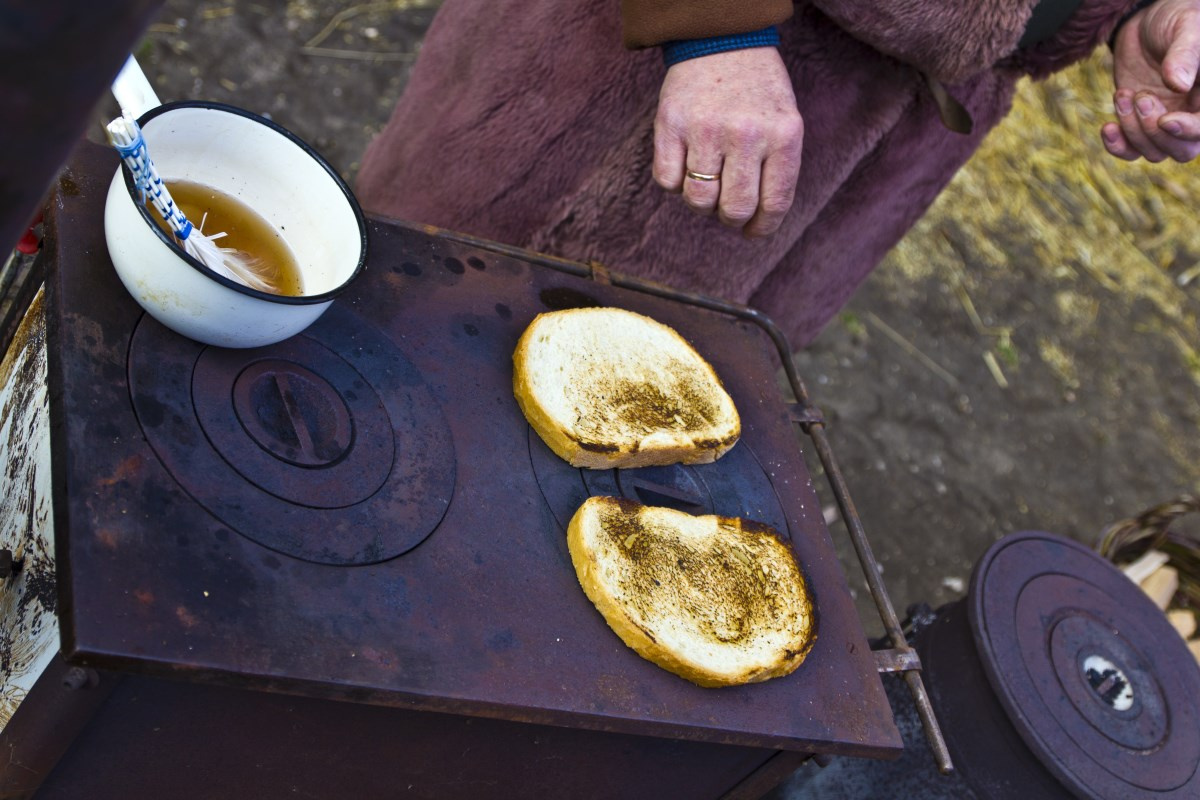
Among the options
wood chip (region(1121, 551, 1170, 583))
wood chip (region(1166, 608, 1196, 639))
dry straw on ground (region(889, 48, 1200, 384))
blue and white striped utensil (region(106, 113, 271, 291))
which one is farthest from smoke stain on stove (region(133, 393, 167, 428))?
dry straw on ground (region(889, 48, 1200, 384))

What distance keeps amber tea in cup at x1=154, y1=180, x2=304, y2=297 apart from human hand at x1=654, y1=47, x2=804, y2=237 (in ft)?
2.09

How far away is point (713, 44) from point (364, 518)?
982mm

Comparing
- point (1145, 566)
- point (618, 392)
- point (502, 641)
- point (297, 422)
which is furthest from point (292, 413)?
point (1145, 566)

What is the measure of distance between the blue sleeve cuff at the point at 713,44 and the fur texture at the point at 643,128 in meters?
0.14

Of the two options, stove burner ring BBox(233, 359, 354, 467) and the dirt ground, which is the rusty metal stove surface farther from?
the dirt ground

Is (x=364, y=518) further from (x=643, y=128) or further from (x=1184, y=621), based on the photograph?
(x=1184, y=621)

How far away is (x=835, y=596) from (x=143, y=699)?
3.39 ft

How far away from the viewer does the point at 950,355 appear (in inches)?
167

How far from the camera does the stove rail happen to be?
Result: 1.52 meters

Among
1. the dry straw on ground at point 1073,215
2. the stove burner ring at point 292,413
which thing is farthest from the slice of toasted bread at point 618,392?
the dry straw on ground at point 1073,215

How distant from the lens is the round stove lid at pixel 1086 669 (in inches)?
72.6

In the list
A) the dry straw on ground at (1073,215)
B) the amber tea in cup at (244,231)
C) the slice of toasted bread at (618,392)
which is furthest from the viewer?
the dry straw on ground at (1073,215)

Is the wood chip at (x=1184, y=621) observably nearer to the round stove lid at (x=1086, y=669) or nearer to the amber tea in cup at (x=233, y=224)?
the round stove lid at (x=1086, y=669)

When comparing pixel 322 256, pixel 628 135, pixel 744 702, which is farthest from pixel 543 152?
pixel 744 702
